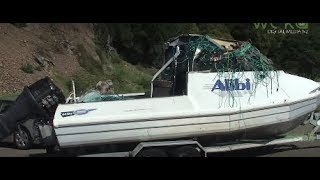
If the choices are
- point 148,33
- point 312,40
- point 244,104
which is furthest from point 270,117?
point 148,33

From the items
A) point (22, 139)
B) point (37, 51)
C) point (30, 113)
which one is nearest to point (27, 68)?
point (37, 51)

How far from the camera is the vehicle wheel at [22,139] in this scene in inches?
454

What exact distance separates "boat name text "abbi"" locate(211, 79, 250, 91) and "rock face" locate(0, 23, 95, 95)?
1673cm

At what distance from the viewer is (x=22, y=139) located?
11.7 metres

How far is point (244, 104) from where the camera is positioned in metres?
10.3

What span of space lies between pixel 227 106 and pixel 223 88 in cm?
37

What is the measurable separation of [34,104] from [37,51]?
22174mm

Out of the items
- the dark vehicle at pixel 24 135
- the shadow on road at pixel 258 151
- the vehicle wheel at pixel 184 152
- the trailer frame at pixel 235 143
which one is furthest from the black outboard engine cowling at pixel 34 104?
the shadow on road at pixel 258 151

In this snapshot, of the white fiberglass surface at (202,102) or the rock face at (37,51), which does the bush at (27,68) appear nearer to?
the rock face at (37,51)

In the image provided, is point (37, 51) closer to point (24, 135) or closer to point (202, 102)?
point (24, 135)

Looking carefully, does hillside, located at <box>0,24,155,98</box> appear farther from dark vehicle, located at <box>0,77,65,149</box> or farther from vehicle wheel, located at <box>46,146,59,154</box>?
vehicle wheel, located at <box>46,146,59,154</box>

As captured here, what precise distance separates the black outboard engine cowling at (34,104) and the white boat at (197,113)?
1.23m

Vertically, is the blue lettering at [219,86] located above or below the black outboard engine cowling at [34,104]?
above

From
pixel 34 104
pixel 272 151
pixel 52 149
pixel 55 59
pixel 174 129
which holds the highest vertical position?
pixel 34 104
